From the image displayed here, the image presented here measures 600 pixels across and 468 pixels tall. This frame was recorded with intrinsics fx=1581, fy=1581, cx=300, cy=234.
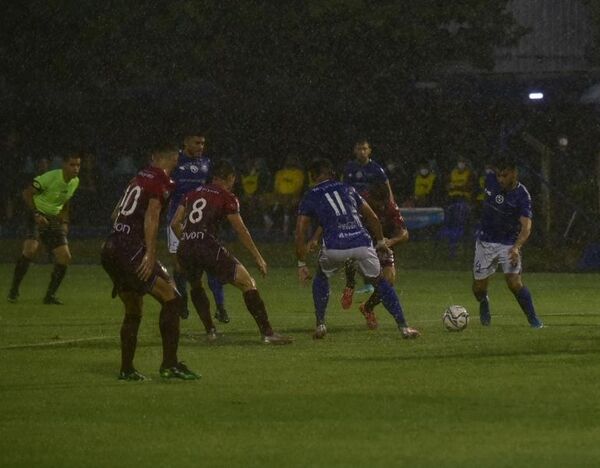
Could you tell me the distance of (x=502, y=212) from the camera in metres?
18.2

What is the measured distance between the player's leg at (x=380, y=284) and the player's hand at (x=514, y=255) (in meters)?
2.11

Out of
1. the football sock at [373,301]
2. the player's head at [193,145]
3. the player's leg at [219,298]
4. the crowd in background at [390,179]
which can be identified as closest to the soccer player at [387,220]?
the football sock at [373,301]

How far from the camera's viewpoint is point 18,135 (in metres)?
43.6

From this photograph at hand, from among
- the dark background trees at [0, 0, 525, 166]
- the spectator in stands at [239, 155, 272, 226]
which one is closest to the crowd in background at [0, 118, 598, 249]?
the spectator in stands at [239, 155, 272, 226]

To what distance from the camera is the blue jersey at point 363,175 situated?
18672 millimetres

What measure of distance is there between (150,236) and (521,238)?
253 inches

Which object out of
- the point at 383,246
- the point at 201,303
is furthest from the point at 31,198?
the point at 383,246

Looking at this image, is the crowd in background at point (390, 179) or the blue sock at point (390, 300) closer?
the blue sock at point (390, 300)

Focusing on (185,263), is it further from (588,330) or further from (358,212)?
(588,330)

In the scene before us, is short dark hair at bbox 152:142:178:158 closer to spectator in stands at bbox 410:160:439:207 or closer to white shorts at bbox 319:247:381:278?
white shorts at bbox 319:247:381:278

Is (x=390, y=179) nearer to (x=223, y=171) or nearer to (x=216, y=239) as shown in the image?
(x=216, y=239)

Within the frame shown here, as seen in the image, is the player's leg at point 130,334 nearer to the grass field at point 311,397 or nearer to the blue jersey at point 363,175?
the grass field at point 311,397

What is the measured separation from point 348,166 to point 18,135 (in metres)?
26.0

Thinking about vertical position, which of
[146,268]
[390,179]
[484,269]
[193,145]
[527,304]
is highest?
[193,145]
